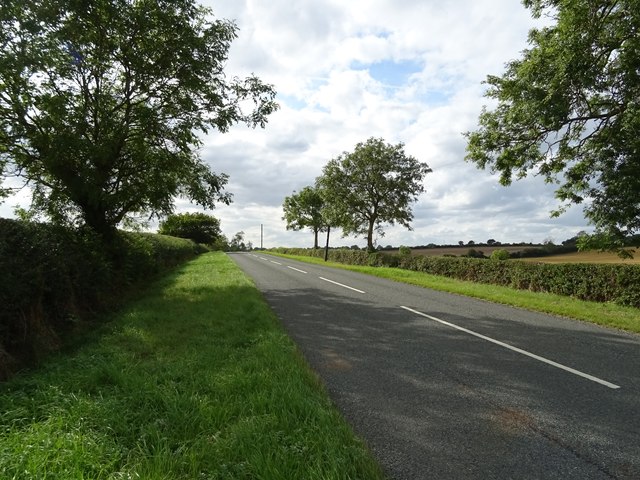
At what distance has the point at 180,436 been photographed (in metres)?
3.62

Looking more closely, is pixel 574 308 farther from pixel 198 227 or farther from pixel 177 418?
pixel 198 227

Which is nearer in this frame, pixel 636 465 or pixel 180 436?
pixel 636 465

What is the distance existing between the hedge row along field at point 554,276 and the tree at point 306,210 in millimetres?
27880

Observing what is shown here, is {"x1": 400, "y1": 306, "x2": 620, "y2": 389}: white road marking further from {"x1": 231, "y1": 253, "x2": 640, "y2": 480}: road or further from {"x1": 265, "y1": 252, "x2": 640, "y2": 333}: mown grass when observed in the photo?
{"x1": 265, "y1": 252, "x2": 640, "y2": 333}: mown grass

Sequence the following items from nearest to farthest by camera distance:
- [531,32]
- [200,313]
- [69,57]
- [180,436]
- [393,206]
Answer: [180,436], [200,313], [69,57], [531,32], [393,206]

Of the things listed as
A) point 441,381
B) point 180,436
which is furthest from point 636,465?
point 180,436

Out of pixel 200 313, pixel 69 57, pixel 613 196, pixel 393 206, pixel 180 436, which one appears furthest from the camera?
pixel 393 206

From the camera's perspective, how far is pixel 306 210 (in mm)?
54438

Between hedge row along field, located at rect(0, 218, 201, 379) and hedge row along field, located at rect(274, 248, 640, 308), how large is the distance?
1549 centimetres

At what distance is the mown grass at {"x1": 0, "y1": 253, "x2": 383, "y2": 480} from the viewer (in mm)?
3059

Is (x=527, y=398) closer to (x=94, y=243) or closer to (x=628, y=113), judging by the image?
(x=628, y=113)

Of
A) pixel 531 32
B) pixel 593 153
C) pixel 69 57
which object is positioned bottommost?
pixel 593 153

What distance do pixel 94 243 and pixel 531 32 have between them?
1643 centimetres

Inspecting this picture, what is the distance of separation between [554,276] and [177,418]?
607 inches
